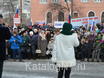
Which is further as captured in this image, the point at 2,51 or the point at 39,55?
the point at 39,55

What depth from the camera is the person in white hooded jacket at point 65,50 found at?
8.93 m

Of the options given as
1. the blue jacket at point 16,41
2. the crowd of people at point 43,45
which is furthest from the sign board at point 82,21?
the blue jacket at point 16,41

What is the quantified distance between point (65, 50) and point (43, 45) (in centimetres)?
1162

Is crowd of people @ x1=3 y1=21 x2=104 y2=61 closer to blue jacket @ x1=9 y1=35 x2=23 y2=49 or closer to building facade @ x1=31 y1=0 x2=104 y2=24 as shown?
blue jacket @ x1=9 y1=35 x2=23 y2=49

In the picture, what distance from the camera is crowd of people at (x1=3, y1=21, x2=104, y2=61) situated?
19.0m

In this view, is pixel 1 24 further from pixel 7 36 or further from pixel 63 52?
pixel 63 52

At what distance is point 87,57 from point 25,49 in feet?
11.2

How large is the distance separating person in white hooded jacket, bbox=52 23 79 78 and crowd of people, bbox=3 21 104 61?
975 centimetres

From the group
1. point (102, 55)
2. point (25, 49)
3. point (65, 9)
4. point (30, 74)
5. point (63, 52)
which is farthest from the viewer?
point (65, 9)

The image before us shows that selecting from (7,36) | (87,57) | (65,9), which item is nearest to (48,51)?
(87,57)

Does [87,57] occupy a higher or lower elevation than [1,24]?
lower

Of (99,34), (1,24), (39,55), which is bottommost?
(39,55)

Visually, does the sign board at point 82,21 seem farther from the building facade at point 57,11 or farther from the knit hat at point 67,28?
the building facade at point 57,11

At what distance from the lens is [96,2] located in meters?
74.8
